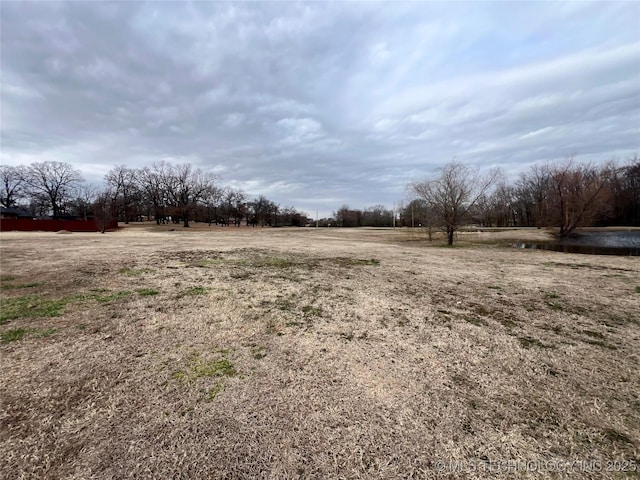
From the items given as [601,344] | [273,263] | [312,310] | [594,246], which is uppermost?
[273,263]

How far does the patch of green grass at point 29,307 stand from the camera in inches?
187

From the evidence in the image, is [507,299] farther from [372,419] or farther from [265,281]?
[265,281]

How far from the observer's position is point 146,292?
6129 millimetres

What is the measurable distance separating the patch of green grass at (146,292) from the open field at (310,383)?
0.05m

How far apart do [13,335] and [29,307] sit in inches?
56.1

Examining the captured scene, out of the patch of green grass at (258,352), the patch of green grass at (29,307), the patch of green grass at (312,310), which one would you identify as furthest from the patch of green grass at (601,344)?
the patch of green grass at (29,307)

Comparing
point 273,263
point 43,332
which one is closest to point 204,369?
point 43,332

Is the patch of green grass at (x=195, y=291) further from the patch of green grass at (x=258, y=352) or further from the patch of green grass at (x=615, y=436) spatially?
the patch of green grass at (x=615, y=436)

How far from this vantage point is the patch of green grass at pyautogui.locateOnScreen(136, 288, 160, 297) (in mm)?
5991

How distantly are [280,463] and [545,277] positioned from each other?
9.62m

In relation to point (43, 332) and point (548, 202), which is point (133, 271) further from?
point (548, 202)

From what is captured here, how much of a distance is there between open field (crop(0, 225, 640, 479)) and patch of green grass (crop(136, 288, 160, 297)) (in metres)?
0.05

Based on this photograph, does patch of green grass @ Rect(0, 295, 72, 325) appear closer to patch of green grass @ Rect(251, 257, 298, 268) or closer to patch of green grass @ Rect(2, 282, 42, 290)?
patch of green grass @ Rect(2, 282, 42, 290)

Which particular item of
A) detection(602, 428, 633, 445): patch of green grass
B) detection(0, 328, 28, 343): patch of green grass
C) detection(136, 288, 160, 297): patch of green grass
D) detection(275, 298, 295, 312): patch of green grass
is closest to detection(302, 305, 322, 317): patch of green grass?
detection(275, 298, 295, 312): patch of green grass
